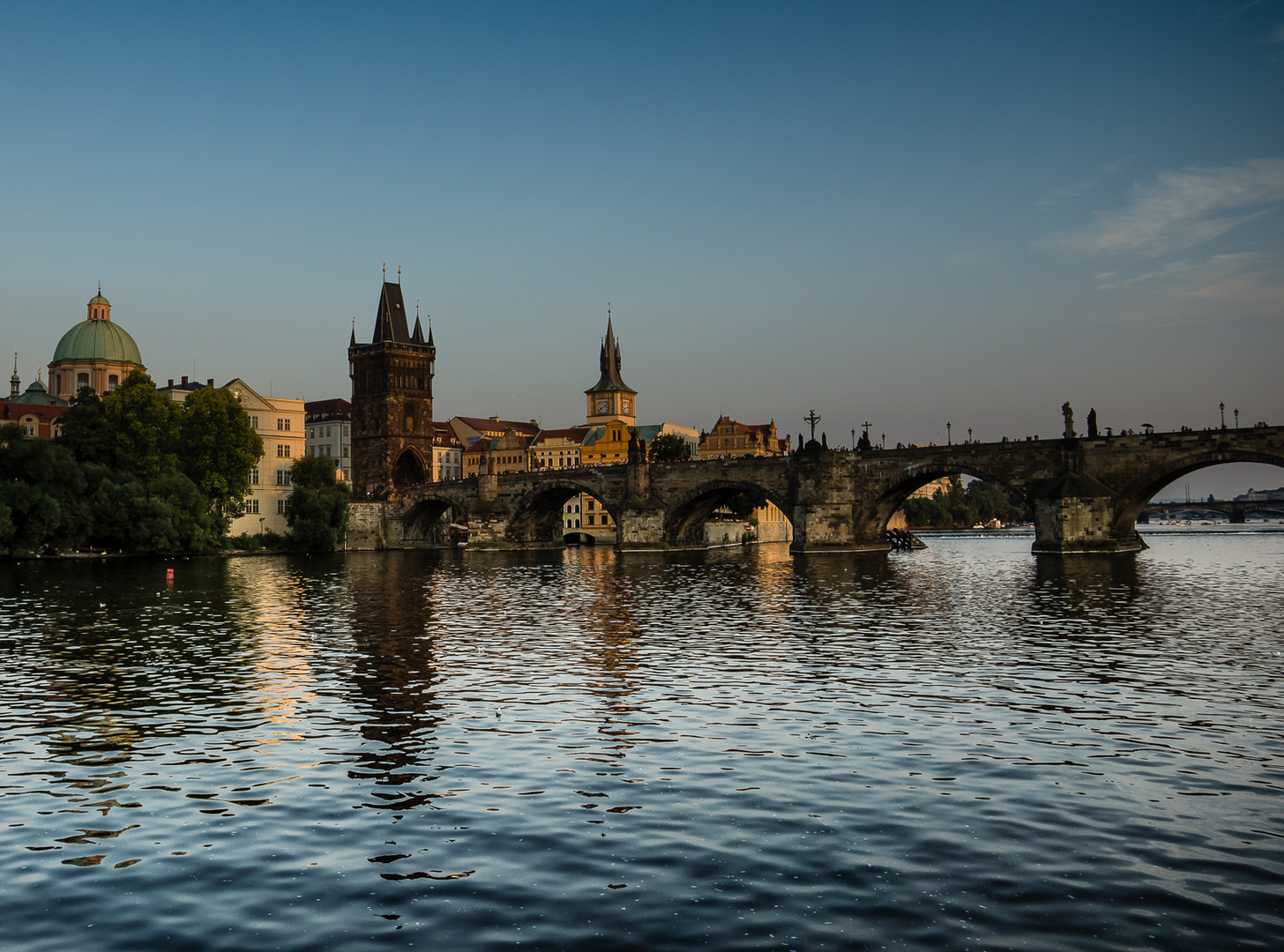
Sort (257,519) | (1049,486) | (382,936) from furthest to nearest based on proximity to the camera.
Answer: (257,519), (1049,486), (382,936)

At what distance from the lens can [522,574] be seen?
176ft

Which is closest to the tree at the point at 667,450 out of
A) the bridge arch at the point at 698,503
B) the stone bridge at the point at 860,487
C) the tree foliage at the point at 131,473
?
the stone bridge at the point at 860,487

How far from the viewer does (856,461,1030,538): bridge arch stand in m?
62.2

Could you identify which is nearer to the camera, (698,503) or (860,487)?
(860,487)

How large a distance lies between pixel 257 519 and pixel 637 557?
35291 mm

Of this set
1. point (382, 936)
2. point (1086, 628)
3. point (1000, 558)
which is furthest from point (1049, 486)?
point (382, 936)

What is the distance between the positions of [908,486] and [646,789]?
6023cm

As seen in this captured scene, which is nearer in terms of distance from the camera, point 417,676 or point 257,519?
point 417,676

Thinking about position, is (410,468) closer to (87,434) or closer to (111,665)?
(87,434)

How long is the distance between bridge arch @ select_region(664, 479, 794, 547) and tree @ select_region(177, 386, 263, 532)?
99.0ft

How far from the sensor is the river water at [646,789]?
7.63 m

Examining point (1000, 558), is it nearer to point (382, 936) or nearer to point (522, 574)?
point (522, 574)

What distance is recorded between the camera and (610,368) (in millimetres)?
168250

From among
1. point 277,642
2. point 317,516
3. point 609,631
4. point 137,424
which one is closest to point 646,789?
point 609,631
